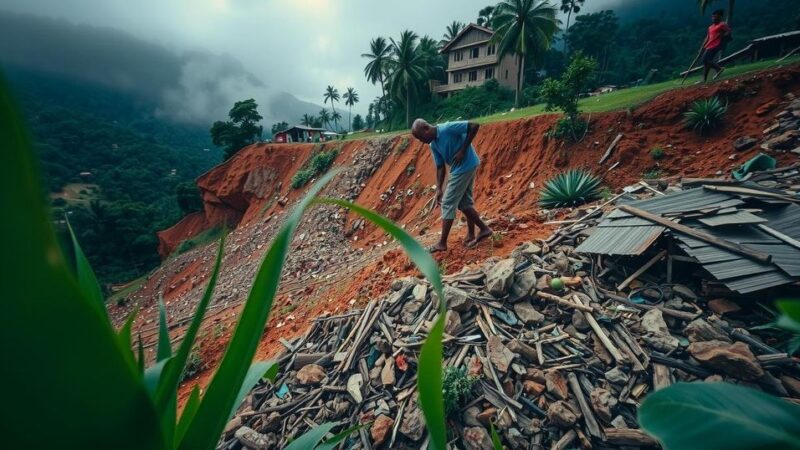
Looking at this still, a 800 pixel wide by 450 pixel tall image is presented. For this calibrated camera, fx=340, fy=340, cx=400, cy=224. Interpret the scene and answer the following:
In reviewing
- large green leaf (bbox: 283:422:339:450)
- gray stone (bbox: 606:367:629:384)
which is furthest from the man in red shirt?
large green leaf (bbox: 283:422:339:450)

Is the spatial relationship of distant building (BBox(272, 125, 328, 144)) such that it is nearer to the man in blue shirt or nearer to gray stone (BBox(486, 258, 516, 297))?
the man in blue shirt

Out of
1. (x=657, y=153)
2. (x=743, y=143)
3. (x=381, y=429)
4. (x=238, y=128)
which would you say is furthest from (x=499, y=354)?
(x=238, y=128)

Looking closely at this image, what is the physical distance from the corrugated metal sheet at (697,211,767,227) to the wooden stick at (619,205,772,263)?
0.16 meters

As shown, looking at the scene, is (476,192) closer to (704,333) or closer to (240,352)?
(704,333)

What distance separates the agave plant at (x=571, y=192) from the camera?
5.48 m

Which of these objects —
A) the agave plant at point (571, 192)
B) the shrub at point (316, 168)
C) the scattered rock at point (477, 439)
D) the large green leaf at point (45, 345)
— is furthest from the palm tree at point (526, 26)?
the large green leaf at point (45, 345)

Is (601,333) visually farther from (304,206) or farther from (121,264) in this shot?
(121,264)

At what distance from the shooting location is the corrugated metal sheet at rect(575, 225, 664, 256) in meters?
3.08

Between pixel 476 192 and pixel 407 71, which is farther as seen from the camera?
pixel 407 71

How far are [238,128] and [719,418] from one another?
3497 centimetres

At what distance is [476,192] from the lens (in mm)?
9375

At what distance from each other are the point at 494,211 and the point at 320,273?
426cm

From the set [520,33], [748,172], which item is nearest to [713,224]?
[748,172]

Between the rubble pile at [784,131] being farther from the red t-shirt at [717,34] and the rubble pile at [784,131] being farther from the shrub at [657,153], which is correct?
the red t-shirt at [717,34]
